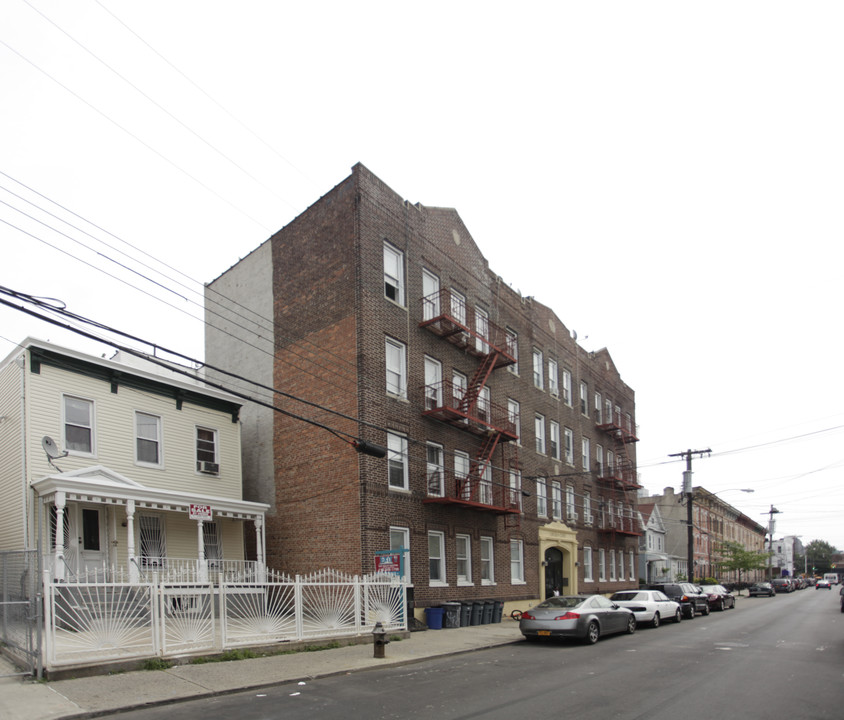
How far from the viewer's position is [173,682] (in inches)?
445

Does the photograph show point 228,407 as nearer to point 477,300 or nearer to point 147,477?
point 147,477

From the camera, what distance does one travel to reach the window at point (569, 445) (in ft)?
111

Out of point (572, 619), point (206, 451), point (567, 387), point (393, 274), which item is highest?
point (393, 274)

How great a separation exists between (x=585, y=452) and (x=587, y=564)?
209 inches

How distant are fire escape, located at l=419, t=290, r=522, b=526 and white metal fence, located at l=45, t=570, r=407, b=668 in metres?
5.85

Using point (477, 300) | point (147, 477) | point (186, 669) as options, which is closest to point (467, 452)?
point (477, 300)

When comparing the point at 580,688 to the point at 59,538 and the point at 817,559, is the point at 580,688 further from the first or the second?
the point at 817,559

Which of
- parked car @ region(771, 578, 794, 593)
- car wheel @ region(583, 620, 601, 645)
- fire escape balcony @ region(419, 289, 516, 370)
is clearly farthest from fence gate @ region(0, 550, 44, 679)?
parked car @ region(771, 578, 794, 593)

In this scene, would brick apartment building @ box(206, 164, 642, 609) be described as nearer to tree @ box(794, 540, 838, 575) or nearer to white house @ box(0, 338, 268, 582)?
white house @ box(0, 338, 268, 582)

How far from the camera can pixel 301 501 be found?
22.1 meters

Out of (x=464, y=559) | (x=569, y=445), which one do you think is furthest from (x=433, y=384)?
(x=569, y=445)

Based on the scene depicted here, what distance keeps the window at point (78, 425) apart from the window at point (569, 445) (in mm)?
21274

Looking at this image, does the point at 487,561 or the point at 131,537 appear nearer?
the point at 131,537

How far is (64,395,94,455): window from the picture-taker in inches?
731
